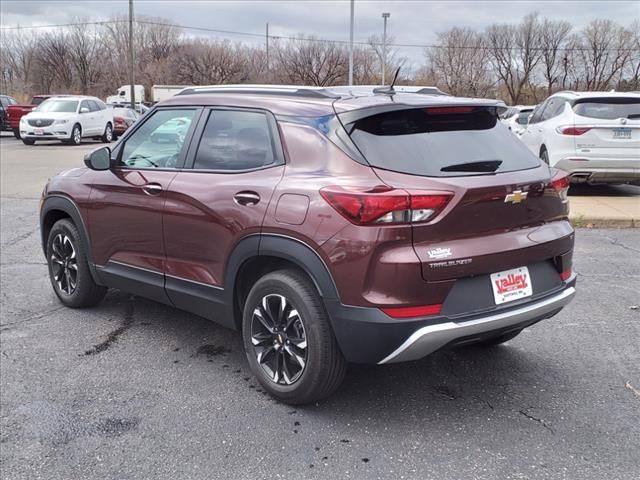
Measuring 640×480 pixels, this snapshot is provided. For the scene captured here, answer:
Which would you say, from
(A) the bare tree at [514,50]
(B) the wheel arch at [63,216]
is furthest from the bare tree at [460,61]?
(B) the wheel arch at [63,216]

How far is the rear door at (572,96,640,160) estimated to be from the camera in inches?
384

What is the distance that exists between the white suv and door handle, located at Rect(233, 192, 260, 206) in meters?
21.5

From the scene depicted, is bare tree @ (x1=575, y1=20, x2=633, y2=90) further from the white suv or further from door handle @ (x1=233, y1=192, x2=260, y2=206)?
door handle @ (x1=233, y1=192, x2=260, y2=206)

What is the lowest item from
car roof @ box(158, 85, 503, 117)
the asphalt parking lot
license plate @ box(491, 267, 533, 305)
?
the asphalt parking lot

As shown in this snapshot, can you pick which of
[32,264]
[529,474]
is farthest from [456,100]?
[32,264]

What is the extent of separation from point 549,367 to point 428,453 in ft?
4.46

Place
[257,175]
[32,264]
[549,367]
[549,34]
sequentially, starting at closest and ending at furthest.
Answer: [257,175], [549,367], [32,264], [549,34]

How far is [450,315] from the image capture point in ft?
9.96

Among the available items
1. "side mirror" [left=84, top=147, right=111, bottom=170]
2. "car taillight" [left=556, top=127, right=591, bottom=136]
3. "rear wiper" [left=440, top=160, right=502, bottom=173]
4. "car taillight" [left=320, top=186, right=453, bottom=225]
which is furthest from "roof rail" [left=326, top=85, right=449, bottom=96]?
"car taillight" [left=556, top=127, right=591, bottom=136]

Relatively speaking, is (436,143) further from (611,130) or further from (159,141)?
(611,130)

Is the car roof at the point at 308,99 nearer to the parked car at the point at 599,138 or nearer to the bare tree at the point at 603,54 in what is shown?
the parked car at the point at 599,138

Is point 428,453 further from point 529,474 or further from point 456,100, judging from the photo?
point 456,100

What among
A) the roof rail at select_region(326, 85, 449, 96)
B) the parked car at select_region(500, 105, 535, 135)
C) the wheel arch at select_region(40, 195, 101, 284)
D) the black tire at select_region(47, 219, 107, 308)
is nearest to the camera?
the roof rail at select_region(326, 85, 449, 96)

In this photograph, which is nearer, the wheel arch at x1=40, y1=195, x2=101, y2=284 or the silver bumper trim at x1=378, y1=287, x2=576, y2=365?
the silver bumper trim at x1=378, y1=287, x2=576, y2=365
